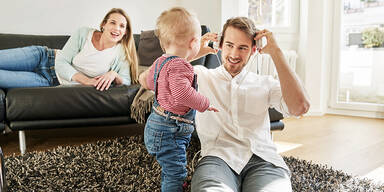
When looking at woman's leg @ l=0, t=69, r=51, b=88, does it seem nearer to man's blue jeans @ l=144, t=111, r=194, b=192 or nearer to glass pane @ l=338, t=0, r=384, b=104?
man's blue jeans @ l=144, t=111, r=194, b=192

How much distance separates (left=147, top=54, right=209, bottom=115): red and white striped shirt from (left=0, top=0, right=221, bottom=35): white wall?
8.26 feet

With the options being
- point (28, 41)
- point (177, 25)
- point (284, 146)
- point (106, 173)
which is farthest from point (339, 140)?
point (28, 41)

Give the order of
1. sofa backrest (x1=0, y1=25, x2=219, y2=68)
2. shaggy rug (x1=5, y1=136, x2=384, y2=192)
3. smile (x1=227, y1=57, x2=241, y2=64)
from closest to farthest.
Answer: smile (x1=227, y1=57, x2=241, y2=64)
shaggy rug (x1=5, y1=136, x2=384, y2=192)
sofa backrest (x1=0, y1=25, x2=219, y2=68)

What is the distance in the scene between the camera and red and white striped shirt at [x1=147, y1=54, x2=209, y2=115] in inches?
41.6

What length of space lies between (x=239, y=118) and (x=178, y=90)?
32 centimetres

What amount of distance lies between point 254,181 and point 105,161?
94 centimetres

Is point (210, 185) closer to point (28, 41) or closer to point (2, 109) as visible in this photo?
point (2, 109)

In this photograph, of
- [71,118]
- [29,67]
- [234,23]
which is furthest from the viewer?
[29,67]

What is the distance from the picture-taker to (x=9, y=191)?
1382 mm

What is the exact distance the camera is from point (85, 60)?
7.54 ft

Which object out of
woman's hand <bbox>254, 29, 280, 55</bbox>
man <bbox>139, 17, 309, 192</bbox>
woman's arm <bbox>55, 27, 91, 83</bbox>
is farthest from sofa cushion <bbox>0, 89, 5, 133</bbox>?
woman's hand <bbox>254, 29, 280, 55</bbox>

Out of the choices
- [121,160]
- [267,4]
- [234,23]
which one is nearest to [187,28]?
[234,23]

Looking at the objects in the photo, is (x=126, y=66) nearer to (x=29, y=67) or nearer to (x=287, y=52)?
(x=29, y=67)

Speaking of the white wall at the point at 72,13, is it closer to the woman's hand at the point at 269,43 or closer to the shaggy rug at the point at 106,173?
the shaggy rug at the point at 106,173
